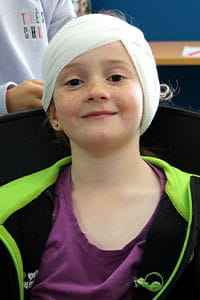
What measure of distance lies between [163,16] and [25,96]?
156 cm

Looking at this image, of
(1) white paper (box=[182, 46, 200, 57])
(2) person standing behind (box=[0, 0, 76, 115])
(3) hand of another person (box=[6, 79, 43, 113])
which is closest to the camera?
(3) hand of another person (box=[6, 79, 43, 113])

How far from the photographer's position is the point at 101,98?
678 millimetres

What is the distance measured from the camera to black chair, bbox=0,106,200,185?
879 mm

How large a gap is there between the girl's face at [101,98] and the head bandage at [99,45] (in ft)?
0.04

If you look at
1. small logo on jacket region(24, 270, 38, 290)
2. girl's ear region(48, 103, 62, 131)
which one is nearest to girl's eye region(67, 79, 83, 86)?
girl's ear region(48, 103, 62, 131)

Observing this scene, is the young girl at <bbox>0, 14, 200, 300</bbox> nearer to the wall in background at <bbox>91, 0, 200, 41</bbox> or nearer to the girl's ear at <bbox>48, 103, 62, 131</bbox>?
the girl's ear at <bbox>48, 103, 62, 131</bbox>

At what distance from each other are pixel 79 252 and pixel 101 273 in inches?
2.1

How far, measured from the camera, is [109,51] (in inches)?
28.0

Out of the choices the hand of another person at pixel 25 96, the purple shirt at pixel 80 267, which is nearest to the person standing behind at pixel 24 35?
the hand of another person at pixel 25 96

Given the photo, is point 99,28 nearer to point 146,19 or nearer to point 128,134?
point 128,134

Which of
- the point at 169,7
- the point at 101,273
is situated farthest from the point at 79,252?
the point at 169,7

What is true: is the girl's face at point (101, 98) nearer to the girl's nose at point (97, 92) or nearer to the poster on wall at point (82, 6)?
the girl's nose at point (97, 92)

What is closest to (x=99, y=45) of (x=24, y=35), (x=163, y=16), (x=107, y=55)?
(x=107, y=55)

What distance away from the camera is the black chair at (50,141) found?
88 cm
